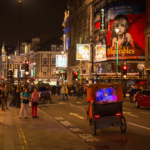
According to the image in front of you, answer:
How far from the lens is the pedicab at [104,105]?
10539 millimetres

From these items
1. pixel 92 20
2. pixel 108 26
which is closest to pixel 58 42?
pixel 92 20

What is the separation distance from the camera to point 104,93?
1070 centimetres

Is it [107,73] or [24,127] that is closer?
[24,127]

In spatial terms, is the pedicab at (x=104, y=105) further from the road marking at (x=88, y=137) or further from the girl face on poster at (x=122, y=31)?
the girl face on poster at (x=122, y=31)

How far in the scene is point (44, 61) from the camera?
8775 centimetres

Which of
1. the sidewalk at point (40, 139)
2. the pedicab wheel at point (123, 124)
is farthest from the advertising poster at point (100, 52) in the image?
the pedicab wheel at point (123, 124)

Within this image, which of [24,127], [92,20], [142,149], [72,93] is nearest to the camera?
[142,149]

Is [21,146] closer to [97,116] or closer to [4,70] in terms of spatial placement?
[97,116]

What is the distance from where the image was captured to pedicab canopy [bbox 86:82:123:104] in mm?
10562

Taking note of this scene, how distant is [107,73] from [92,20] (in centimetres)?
1258

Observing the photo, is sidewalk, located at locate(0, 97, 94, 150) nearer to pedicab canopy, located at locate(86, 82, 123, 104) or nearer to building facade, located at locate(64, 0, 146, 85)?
pedicab canopy, located at locate(86, 82, 123, 104)

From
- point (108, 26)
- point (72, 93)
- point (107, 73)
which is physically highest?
point (108, 26)

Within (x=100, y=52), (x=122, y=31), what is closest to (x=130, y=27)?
(x=122, y=31)

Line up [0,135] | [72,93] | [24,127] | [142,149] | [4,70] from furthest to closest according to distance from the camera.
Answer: [4,70]
[72,93]
[24,127]
[0,135]
[142,149]
